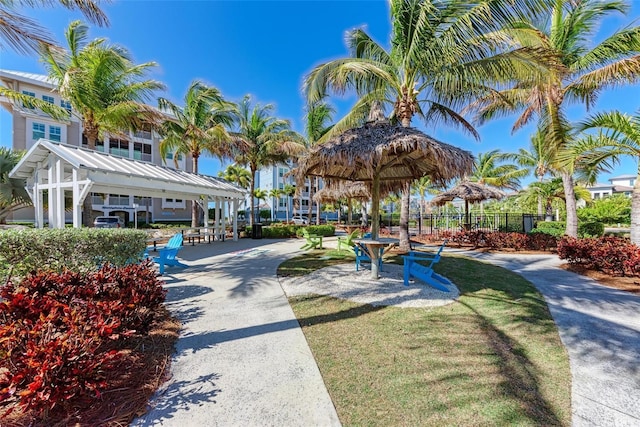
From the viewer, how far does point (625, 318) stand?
15.0ft

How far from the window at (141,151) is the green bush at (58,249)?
3049cm

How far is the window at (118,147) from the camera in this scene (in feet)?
93.7

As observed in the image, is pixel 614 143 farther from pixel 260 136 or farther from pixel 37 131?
pixel 37 131

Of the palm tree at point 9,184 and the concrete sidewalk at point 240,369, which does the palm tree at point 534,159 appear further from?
the palm tree at point 9,184

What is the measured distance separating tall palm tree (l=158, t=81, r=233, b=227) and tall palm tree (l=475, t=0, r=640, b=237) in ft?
46.7

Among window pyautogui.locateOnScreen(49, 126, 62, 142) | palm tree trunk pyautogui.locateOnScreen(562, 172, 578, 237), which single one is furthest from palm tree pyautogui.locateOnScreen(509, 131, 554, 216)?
window pyautogui.locateOnScreen(49, 126, 62, 142)

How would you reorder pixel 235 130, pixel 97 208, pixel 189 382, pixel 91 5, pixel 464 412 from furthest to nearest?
pixel 97 208
pixel 235 130
pixel 91 5
pixel 189 382
pixel 464 412

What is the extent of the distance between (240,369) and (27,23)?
6.87 m

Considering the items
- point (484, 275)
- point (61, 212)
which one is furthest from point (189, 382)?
point (61, 212)

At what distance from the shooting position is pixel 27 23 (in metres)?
4.67

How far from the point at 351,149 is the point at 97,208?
109 feet

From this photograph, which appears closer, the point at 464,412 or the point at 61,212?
the point at 464,412

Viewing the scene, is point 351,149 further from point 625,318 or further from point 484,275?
point 625,318

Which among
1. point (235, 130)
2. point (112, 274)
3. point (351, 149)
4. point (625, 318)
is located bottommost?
point (625, 318)
